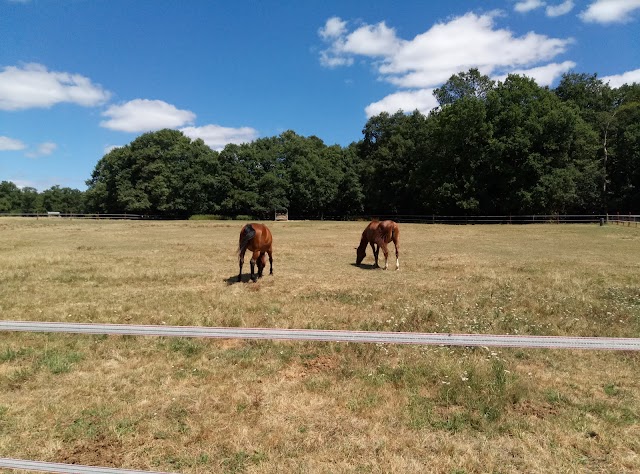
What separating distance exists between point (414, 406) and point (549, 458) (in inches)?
54.5

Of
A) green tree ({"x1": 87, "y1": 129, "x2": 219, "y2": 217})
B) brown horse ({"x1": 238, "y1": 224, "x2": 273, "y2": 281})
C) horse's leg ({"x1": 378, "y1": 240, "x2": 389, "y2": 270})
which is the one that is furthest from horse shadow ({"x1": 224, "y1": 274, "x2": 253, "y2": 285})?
green tree ({"x1": 87, "y1": 129, "x2": 219, "y2": 217})

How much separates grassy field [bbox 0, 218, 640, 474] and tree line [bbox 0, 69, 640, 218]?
1664 inches

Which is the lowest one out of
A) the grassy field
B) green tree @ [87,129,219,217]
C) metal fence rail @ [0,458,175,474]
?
the grassy field

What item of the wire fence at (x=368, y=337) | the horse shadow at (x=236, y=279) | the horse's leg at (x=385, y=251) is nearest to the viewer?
the wire fence at (x=368, y=337)

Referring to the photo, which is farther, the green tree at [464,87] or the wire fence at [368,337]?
the green tree at [464,87]

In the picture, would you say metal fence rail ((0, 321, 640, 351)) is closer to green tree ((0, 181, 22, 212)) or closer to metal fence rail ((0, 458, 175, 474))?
metal fence rail ((0, 458, 175, 474))

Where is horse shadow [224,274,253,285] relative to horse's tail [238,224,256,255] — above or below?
below

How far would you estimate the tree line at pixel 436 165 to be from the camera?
47.8 metres

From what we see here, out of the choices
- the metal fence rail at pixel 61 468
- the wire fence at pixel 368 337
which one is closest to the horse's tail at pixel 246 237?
the wire fence at pixel 368 337

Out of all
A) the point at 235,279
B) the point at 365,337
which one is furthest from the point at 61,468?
the point at 235,279

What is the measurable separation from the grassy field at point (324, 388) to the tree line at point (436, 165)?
4227cm

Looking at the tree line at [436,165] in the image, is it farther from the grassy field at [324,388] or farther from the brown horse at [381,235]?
the grassy field at [324,388]

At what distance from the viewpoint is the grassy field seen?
12.2 feet

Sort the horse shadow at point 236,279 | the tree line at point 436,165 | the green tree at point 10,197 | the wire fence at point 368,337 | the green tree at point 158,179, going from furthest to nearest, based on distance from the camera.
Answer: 1. the green tree at point 10,197
2. the green tree at point 158,179
3. the tree line at point 436,165
4. the horse shadow at point 236,279
5. the wire fence at point 368,337
